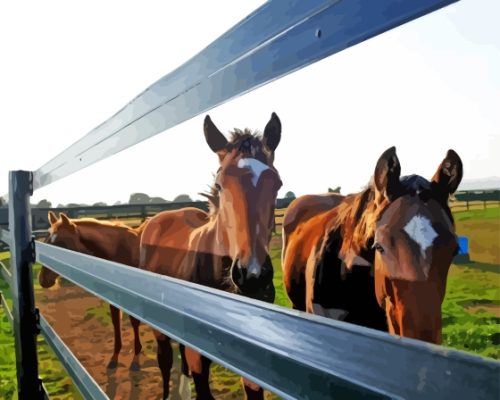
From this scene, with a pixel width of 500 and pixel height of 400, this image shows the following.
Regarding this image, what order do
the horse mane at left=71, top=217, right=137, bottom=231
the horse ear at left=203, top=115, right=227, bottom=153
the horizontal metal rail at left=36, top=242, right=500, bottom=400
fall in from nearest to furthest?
1. the horizontal metal rail at left=36, top=242, right=500, bottom=400
2. the horse ear at left=203, top=115, right=227, bottom=153
3. the horse mane at left=71, top=217, right=137, bottom=231

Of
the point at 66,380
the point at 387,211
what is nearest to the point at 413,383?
the point at 387,211

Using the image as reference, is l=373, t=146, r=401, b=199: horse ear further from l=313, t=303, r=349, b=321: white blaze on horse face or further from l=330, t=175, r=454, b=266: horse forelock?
l=313, t=303, r=349, b=321: white blaze on horse face

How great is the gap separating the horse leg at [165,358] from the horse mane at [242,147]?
0.60m

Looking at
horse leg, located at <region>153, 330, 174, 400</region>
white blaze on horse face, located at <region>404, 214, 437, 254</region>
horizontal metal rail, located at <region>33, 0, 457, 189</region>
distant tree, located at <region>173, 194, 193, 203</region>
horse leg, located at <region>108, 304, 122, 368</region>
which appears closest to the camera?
horizontal metal rail, located at <region>33, 0, 457, 189</region>

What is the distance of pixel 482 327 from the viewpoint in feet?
1.93

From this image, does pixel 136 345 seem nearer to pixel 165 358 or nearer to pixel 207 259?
pixel 165 358

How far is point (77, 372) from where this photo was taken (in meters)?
1.92

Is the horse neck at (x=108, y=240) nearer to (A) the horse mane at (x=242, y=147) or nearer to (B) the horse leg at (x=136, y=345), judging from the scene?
(B) the horse leg at (x=136, y=345)

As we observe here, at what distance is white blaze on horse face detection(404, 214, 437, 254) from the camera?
66cm

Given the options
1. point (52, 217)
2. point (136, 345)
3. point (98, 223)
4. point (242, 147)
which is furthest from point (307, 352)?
point (52, 217)

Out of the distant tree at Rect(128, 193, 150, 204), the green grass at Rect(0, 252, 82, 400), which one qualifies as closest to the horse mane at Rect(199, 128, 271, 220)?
the distant tree at Rect(128, 193, 150, 204)

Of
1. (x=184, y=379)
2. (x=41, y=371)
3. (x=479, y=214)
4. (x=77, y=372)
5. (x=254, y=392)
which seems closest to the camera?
(x=479, y=214)

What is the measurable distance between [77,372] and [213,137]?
128 cm

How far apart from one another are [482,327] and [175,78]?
2.37 ft
